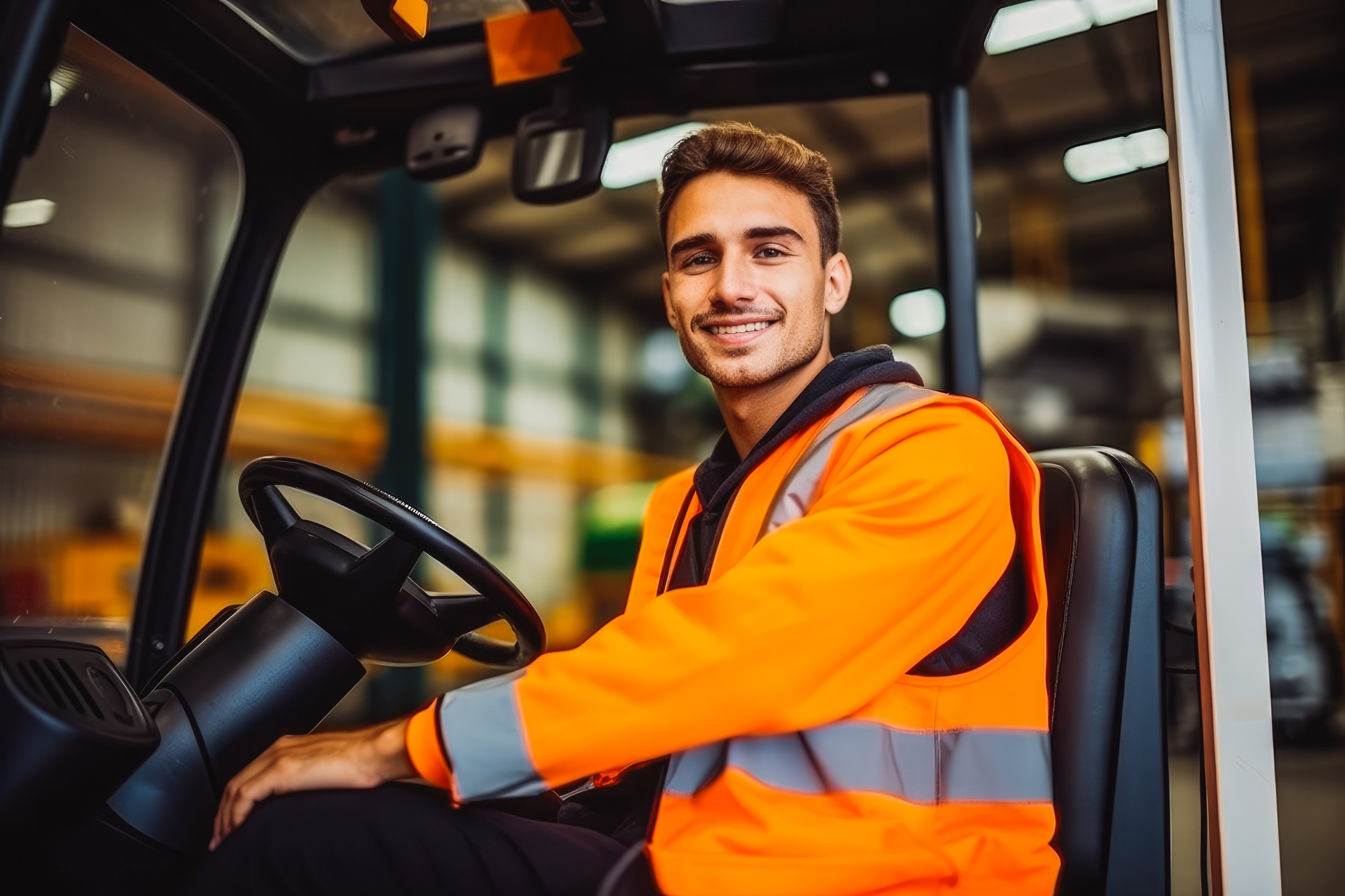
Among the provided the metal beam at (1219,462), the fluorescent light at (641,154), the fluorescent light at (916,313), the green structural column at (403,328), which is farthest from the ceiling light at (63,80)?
the fluorescent light at (916,313)

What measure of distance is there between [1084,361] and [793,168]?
7.82 m

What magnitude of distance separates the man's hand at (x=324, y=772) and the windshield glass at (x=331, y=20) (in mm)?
1057

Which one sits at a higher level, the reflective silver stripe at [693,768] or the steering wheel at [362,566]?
the steering wheel at [362,566]

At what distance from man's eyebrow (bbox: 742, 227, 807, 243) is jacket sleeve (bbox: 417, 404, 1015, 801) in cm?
52

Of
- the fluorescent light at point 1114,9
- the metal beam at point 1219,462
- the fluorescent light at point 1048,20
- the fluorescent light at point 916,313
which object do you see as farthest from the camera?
the fluorescent light at point 916,313

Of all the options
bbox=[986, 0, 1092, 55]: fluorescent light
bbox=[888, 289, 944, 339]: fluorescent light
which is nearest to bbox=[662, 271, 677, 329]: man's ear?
bbox=[986, 0, 1092, 55]: fluorescent light

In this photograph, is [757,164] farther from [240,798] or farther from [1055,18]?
[1055,18]

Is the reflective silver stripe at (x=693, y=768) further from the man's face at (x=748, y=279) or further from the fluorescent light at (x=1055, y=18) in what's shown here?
the fluorescent light at (x=1055, y=18)

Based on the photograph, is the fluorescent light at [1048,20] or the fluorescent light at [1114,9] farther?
the fluorescent light at [1048,20]

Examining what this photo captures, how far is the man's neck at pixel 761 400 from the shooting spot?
1517 mm

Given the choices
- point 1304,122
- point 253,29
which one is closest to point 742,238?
point 253,29

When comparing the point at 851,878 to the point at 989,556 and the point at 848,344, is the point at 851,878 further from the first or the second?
the point at 848,344

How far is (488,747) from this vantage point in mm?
1025

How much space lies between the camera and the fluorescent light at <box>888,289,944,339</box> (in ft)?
41.1
